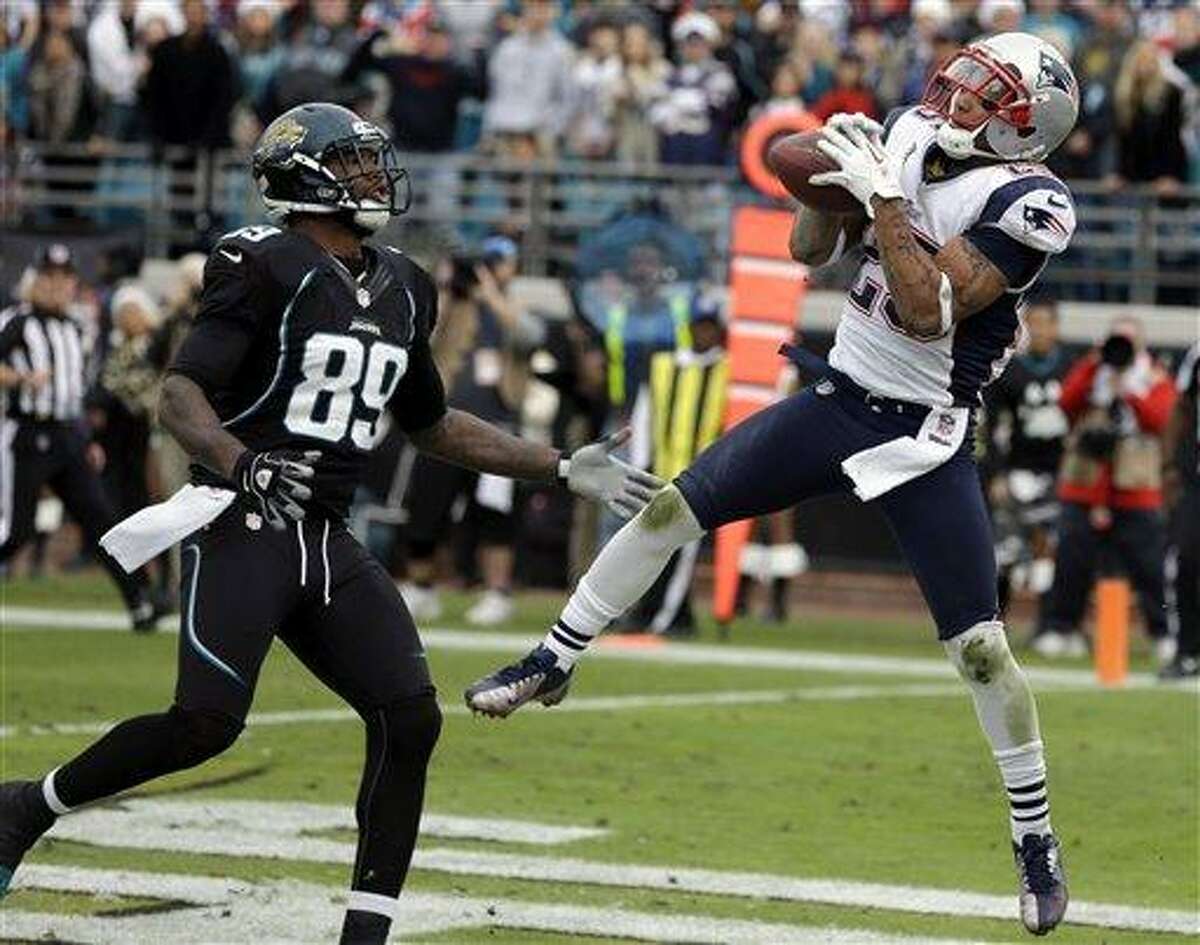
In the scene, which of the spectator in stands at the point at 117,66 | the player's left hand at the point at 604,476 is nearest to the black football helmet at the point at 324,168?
the player's left hand at the point at 604,476

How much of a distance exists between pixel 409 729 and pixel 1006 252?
1801mm

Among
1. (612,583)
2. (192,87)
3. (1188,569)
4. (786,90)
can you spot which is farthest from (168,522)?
(192,87)

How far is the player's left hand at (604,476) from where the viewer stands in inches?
310

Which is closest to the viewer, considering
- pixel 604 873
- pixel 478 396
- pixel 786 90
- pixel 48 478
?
pixel 604 873

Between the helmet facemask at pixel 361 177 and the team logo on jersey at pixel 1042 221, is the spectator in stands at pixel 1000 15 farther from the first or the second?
the helmet facemask at pixel 361 177

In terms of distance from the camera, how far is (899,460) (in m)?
7.88

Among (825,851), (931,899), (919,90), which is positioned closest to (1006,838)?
(825,851)

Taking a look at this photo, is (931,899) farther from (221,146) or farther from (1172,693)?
(221,146)

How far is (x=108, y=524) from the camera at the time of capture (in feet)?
55.3

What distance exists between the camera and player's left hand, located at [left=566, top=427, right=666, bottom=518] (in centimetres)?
786

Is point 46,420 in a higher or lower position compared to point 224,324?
lower

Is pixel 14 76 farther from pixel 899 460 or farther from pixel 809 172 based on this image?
pixel 899 460

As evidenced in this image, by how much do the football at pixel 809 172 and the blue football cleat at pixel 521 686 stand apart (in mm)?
1285

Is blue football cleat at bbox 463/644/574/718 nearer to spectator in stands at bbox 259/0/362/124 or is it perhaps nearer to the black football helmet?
the black football helmet
